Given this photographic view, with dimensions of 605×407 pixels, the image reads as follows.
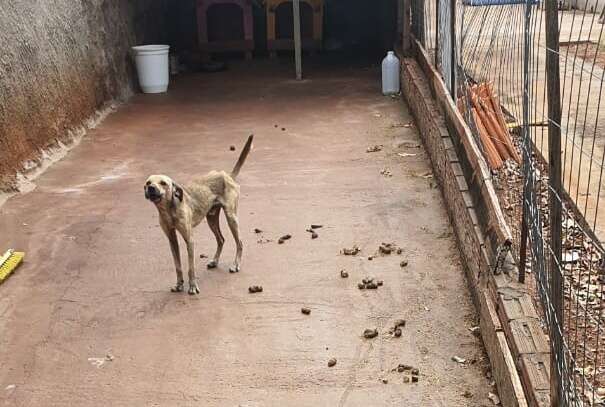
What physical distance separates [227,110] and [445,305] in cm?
663

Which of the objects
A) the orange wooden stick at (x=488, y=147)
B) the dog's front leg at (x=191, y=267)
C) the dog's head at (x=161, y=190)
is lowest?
the dog's front leg at (x=191, y=267)

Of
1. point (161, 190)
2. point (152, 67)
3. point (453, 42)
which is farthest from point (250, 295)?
point (152, 67)

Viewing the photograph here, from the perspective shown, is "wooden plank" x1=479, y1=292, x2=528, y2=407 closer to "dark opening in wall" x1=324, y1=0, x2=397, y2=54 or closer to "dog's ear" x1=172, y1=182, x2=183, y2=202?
"dog's ear" x1=172, y1=182, x2=183, y2=202

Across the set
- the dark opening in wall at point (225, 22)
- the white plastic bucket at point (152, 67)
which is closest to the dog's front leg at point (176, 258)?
the white plastic bucket at point (152, 67)

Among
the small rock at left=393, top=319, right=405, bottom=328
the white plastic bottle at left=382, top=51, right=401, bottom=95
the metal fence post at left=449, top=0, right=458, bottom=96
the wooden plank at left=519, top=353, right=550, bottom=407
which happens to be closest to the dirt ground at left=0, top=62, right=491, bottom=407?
the small rock at left=393, top=319, right=405, bottom=328

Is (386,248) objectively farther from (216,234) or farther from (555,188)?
(555,188)

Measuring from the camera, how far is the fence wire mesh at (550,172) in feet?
9.61

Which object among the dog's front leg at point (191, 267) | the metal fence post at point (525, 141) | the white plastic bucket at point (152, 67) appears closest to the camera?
the metal fence post at point (525, 141)

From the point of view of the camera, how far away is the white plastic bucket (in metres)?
11.8

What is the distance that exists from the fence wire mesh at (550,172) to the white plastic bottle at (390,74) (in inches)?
25.1

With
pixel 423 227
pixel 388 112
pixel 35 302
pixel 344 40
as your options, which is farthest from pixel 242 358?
pixel 344 40

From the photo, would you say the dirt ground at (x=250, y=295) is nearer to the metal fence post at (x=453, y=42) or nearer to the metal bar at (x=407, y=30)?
the metal fence post at (x=453, y=42)

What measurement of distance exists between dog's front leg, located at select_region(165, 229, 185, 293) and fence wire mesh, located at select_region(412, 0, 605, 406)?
212cm

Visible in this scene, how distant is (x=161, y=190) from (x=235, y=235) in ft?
2.77
